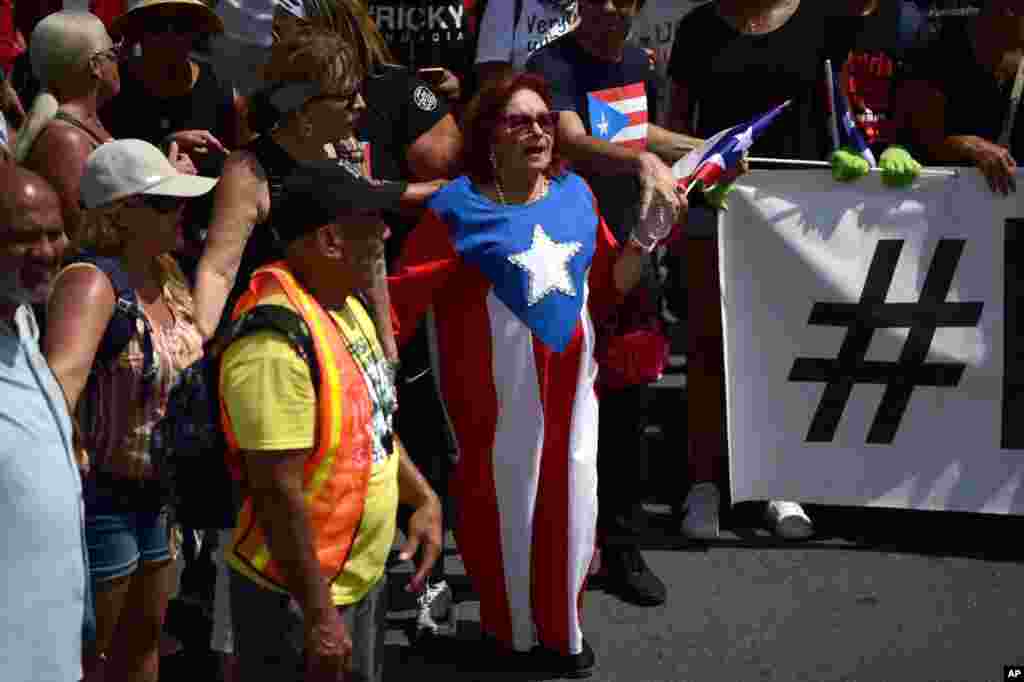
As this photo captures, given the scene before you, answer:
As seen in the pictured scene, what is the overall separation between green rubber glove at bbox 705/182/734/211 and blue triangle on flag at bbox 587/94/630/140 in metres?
0.48

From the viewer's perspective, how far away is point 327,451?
3.10 meters

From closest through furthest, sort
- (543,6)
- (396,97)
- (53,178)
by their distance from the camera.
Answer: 1. (53,178)
2. (396,97)
3. (543,6)

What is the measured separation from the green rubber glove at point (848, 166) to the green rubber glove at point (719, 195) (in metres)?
0.39

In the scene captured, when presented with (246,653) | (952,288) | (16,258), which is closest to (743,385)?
(952,288)

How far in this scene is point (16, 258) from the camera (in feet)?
8.81

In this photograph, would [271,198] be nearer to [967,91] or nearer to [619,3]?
[619,3]

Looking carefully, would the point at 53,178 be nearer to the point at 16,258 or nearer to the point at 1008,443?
the point at 16,258

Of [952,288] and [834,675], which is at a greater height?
[952,288]

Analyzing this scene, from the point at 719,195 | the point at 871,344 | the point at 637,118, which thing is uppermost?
the point at 637,118

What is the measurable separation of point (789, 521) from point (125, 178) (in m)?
3.22

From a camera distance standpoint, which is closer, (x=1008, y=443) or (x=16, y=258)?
(x=16, y=258)

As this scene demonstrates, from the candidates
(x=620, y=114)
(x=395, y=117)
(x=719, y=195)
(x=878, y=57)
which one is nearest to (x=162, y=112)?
(x=395, y=117)

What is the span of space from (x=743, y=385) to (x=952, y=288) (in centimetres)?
86

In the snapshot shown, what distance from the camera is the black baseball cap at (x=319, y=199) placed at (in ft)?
10.3
